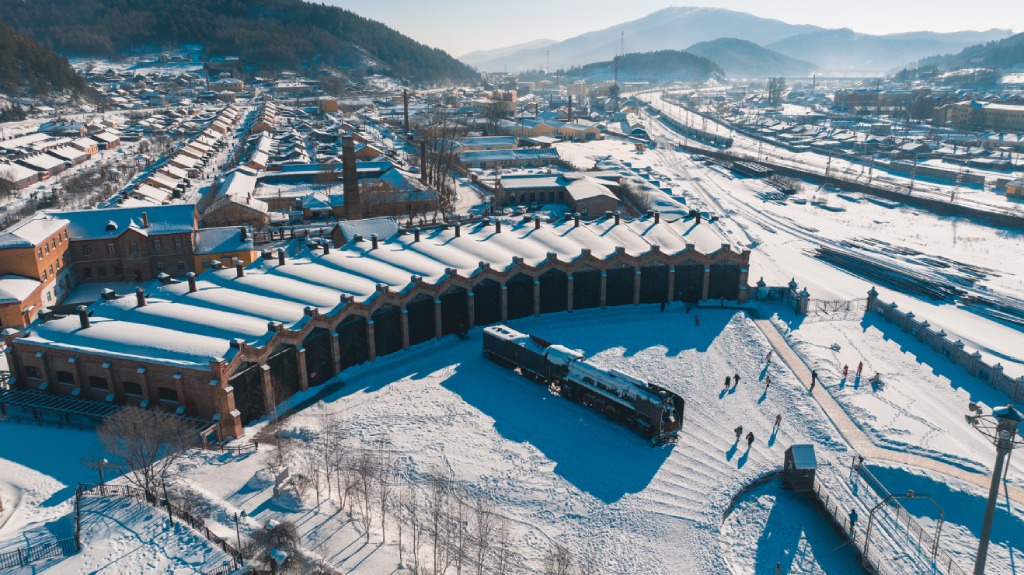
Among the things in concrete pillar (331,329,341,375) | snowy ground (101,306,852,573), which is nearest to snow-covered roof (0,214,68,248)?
concrete pillar (331,329,341,375)

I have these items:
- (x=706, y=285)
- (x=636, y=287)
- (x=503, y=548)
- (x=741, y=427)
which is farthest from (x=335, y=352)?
(x=706, y=285)

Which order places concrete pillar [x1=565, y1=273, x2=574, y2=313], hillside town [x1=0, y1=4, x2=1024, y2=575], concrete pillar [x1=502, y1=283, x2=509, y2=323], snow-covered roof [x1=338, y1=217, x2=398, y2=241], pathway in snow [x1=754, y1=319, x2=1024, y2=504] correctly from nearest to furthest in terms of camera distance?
1. hillside town [x1=0, y1=4, x2=1024, y2=575]
2. pathway in snow [x1=754, y1=319, x2=1024, y2=504]
3. concrete pillar [x1=502, y1=283, x2=509, y2=323]
4. concrete pillar [x1=565, y1=273, x2=574, y2=313]
5. snow-covered roof [x1=338, y1=217, x2=398, y2=241]

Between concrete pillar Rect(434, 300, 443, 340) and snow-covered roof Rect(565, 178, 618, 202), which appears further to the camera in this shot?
snow-covered roof Rect(565, 178, 618, 202)

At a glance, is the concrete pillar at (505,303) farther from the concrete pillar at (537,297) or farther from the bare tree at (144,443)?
the bare tree at (144,443)

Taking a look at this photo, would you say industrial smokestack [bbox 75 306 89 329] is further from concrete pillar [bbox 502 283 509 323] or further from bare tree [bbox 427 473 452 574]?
concrete pillar [bbox 502 283 509 323]

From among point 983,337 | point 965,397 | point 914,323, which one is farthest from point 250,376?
point 983,337
